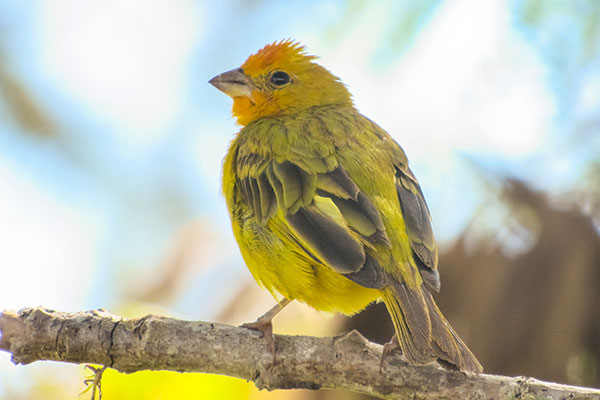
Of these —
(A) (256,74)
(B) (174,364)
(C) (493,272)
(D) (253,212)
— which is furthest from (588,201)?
(B) (174,364)

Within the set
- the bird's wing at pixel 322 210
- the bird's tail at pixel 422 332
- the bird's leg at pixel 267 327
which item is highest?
the bird's wing at pixel 322 210

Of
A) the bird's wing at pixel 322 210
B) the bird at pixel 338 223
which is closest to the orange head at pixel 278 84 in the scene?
the bird at pixel 338 223

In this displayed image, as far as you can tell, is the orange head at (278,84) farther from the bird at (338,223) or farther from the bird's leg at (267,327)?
the bird's leg at (267,327)

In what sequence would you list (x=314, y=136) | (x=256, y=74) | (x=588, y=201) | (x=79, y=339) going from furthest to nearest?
(x=588, y=201) < (x=256, y=74) < (x=314, y=136) < (x=79, y=339)

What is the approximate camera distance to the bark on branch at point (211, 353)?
379cm

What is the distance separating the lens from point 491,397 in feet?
12.0

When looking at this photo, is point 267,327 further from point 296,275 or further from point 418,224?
point 418,224

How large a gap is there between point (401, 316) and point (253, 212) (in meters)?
1.12

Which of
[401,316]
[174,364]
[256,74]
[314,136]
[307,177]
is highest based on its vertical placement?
[256,74]

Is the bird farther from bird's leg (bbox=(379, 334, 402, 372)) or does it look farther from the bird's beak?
the bird's beak

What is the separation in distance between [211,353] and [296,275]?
656mm

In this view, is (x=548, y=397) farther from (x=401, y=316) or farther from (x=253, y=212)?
(x=253, y=212)

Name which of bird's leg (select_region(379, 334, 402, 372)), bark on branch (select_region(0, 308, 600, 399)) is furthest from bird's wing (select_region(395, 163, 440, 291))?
bark on branch (select_region(0, 308, 600, 399))

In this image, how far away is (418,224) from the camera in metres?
4.58
